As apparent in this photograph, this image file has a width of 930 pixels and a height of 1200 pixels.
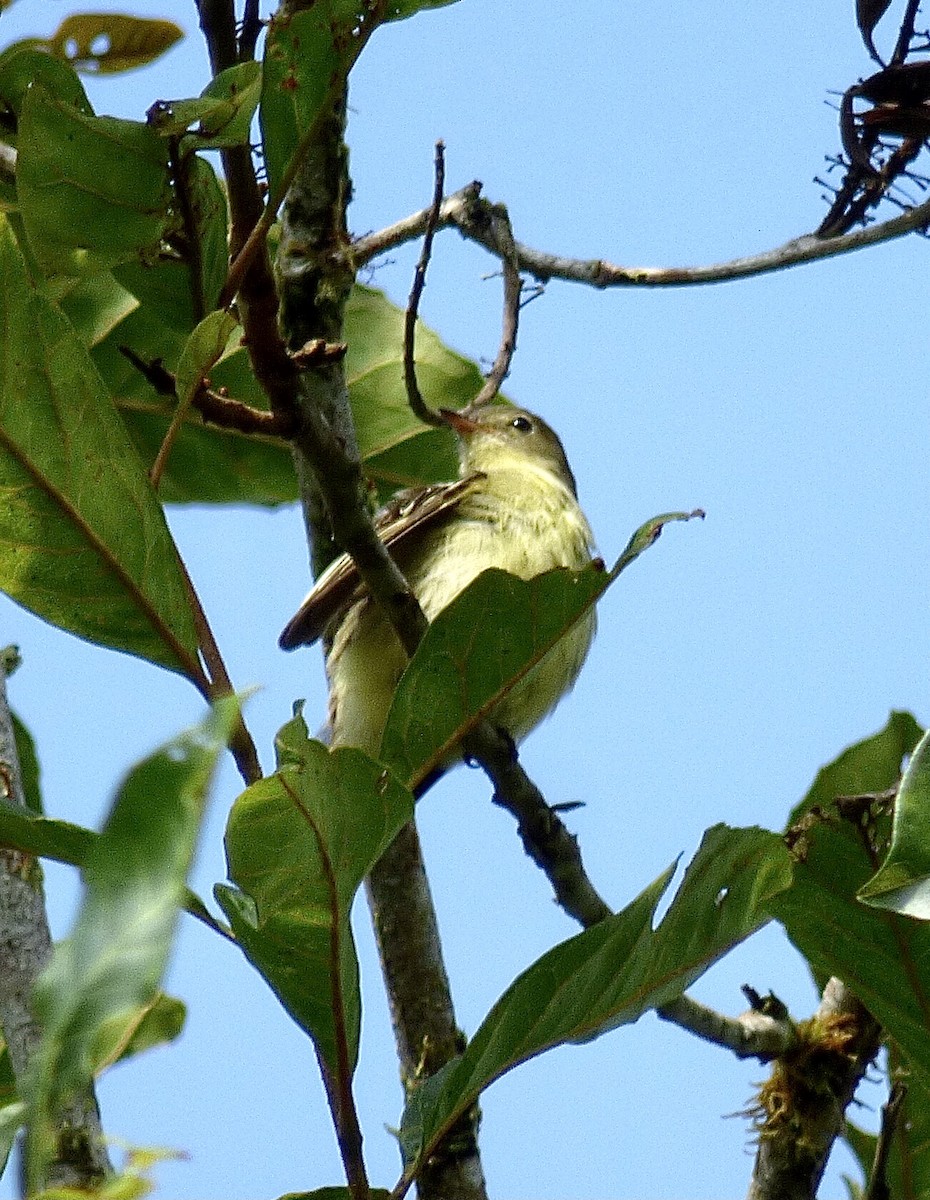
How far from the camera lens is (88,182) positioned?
6.09ft

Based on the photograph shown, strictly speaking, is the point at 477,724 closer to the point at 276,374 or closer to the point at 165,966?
the point at 276,374

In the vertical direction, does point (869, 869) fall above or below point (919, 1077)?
above

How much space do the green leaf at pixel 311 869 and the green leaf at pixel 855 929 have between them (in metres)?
0.67

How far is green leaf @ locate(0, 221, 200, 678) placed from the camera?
1737 mm

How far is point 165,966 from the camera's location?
62cm

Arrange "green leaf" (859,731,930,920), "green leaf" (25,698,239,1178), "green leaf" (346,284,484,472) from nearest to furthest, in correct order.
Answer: "green leaf" (25,698,239,1178), "green leaf" (859,731,930,920), "green leaf" (346,284,484,472)

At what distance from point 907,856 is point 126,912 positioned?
3.87ft

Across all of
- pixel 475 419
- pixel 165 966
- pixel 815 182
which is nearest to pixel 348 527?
pixel 815 182

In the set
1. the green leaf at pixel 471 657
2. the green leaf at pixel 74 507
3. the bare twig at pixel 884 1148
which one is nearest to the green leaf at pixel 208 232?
the green leaf at pixel 74 507

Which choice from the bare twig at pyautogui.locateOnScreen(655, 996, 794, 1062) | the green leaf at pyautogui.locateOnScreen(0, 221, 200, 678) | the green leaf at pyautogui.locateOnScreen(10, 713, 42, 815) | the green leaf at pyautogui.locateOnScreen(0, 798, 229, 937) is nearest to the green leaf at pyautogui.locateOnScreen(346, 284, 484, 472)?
the green leaf at pyautogui.locateOnScreen(10, 713, 42, 815)

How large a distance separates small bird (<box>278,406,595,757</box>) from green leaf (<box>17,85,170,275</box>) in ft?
6.64

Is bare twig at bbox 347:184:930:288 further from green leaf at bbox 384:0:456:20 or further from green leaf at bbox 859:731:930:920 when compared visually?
green leaf at bbox 859:731:930:920

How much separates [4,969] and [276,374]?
2.36 feet

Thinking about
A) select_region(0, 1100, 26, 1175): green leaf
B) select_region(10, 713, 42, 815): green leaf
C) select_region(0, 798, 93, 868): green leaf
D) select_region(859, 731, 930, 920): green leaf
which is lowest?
select_region(0, 1100, 26, 1175): green leaf
